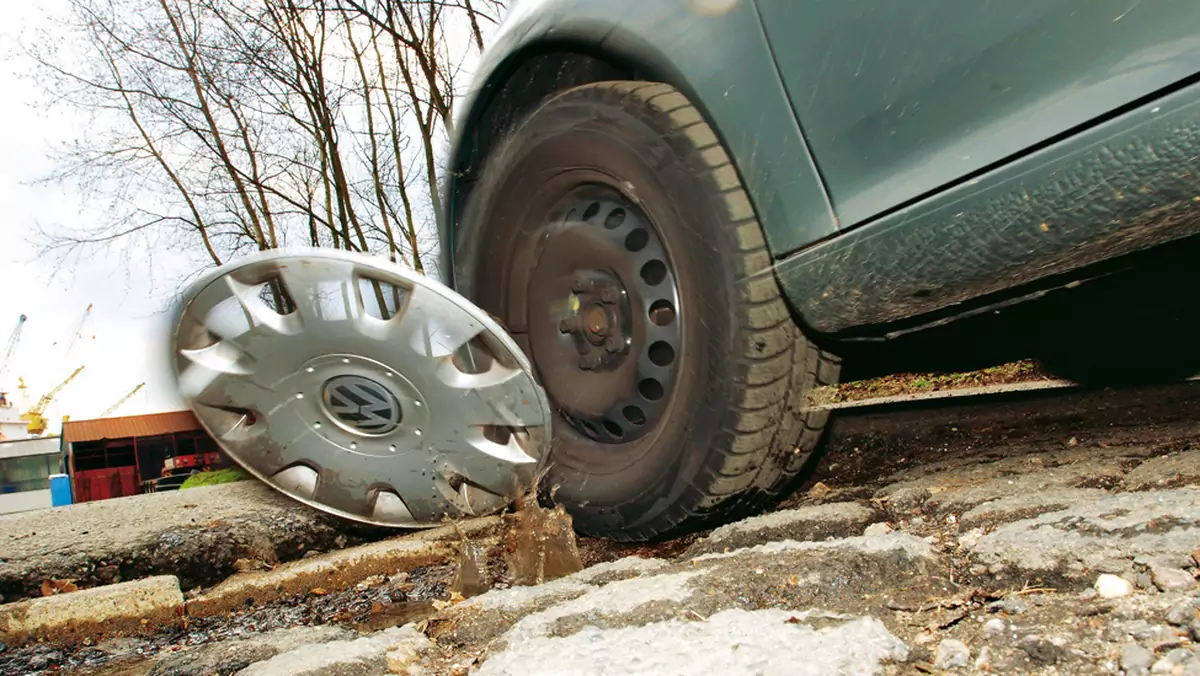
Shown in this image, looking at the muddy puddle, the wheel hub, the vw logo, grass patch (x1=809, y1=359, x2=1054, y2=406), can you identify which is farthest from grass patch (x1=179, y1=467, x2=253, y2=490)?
grass patch (x1=809, y1=359, x2=1054, y2=406)

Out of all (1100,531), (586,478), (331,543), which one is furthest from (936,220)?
(331,543)

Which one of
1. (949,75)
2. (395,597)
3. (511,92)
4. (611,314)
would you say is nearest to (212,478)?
(395,597)

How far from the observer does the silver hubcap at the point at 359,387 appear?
72.8 inches

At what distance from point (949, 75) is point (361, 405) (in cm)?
156

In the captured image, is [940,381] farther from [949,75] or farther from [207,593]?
[207,593]

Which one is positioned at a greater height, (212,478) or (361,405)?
(361,405)

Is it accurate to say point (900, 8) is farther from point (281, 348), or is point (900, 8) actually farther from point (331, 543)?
point (331, 543)

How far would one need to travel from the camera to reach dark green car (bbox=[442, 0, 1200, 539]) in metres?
1.09

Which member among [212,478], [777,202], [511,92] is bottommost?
[212,478]

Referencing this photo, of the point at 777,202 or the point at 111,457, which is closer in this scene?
the point at 777,202

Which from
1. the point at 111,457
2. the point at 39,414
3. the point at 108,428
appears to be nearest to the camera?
the point at 111,457

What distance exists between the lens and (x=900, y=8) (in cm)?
122

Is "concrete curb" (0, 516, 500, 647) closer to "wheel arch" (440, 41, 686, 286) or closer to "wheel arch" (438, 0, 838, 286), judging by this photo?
"wheel arch" (440, 41, 686, 286)

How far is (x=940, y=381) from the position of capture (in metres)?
4.91
